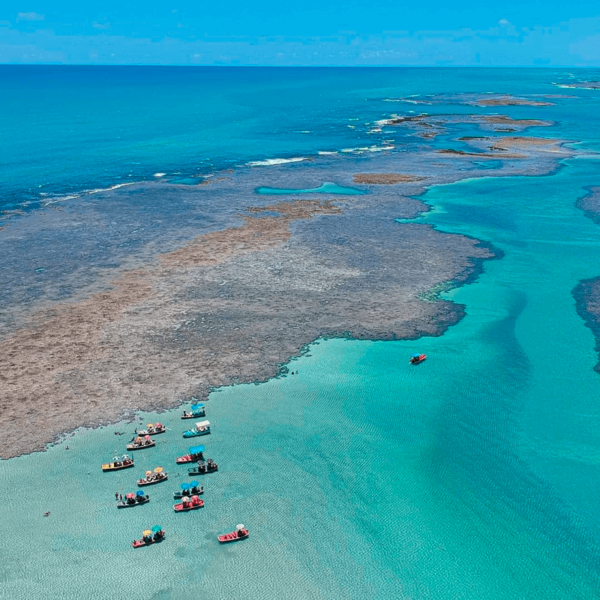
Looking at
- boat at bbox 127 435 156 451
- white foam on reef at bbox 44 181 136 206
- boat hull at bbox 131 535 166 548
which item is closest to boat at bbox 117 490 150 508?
boat hull at bbox 131 535 166 548

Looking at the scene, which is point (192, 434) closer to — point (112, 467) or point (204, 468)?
point (204, 468)

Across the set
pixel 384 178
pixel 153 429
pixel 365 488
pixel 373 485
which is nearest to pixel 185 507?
pixel 153 429

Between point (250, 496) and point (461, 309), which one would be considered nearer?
point (250, 496)

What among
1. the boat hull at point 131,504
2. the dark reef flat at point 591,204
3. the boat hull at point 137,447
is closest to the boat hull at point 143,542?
the boat hull at point 131,504

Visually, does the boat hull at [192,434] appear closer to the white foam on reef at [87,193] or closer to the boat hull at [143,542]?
the boat hull at [143,542]

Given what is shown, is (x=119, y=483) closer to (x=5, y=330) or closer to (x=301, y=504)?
(x=301, y=504)

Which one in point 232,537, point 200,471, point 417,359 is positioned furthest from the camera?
point 417,359

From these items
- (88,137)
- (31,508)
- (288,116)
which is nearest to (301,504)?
(31,508)
